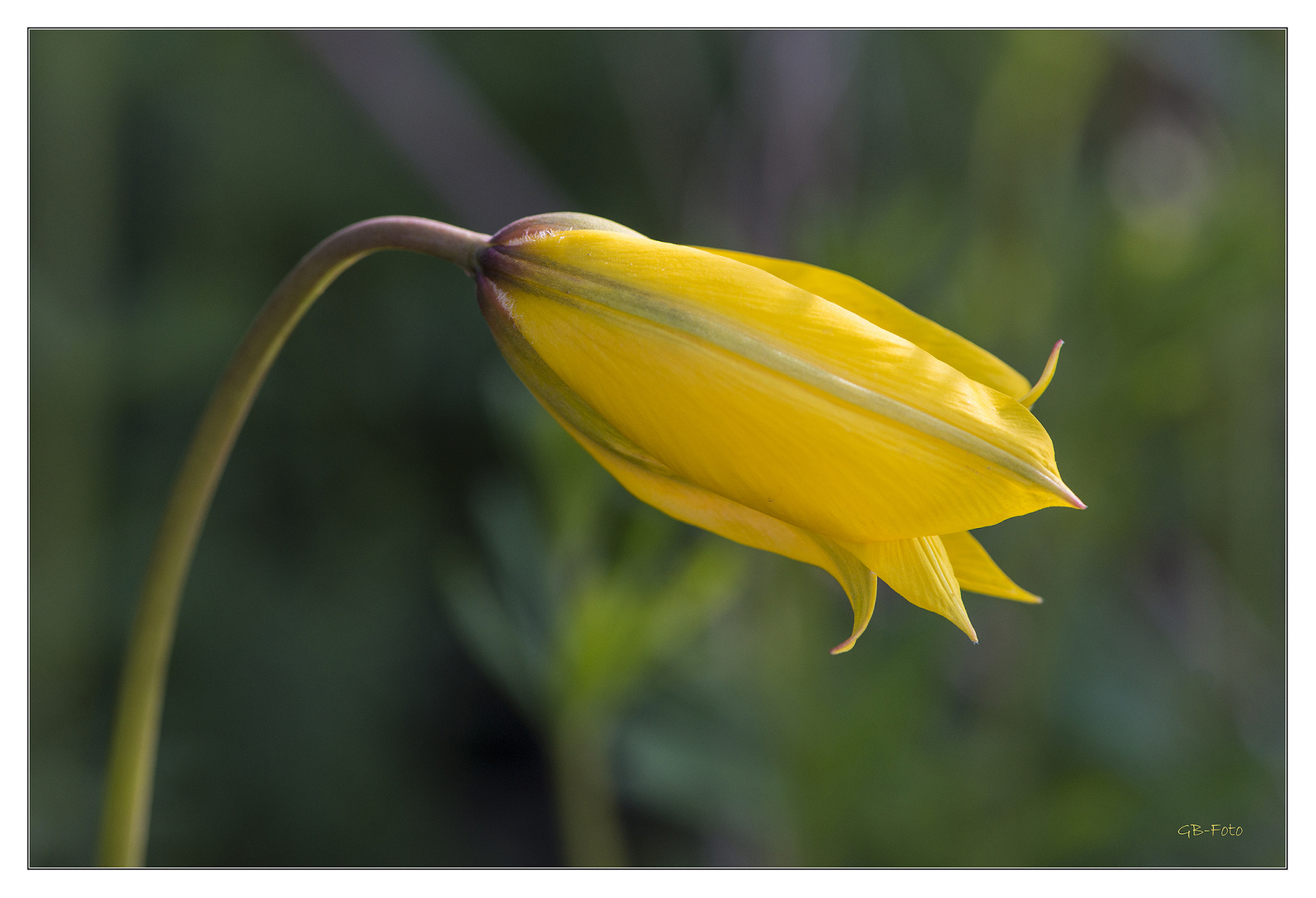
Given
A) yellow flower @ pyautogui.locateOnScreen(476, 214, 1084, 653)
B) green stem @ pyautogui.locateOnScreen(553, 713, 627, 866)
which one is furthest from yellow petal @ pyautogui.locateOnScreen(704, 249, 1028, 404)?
green stem @ pyautogui.locateOnScreen(553, 713, 627, 866)

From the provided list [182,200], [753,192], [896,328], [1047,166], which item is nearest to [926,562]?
[896,328]

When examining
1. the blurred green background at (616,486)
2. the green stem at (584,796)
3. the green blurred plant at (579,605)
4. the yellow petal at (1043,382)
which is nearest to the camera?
the yellow petal at (1043,382)

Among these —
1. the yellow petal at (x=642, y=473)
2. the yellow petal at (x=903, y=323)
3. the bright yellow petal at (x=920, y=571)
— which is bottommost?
the bright yellow petal at (x=920, y=571)
